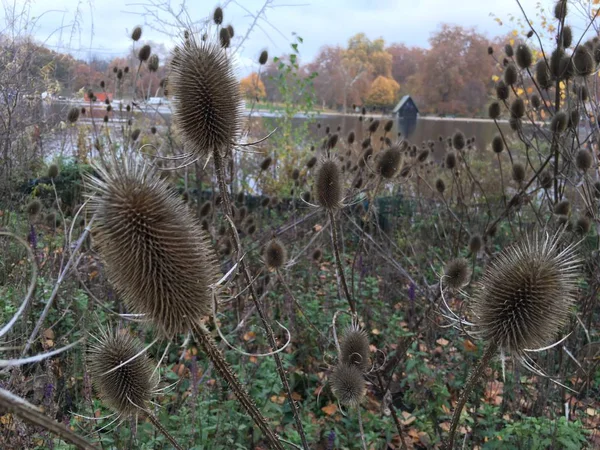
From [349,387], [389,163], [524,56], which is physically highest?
[524,56]

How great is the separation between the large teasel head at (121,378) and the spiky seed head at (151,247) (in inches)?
19.3

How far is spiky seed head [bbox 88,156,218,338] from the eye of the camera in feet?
4.35

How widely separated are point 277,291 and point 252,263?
425 mm

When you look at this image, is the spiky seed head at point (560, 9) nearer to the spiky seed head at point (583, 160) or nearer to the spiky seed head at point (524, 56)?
the spiky seed head at point (524, 56)

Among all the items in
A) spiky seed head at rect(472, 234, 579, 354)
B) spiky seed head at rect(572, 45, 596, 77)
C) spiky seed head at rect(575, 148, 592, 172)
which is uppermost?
spiky seed head at rect(572, 45, 596, 77)

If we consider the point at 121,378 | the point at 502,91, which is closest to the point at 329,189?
the point at 121,378

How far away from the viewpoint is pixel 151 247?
4.48 feet

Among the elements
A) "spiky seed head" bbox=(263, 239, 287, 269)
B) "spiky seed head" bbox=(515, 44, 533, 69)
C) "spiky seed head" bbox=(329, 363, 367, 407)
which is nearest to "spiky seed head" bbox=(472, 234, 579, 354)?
"spiky seed head" bbox=(329, 363, 367, 407)

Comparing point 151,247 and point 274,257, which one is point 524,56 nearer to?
point 274,257

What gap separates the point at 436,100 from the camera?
27969mm

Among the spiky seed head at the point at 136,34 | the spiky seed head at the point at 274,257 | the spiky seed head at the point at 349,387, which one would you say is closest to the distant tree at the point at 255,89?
the spiky seed head at the point at 274,257

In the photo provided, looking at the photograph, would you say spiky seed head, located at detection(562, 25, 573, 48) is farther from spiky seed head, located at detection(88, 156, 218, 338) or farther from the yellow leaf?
spiky seed head, located at detection(88, 156, 218, 338)

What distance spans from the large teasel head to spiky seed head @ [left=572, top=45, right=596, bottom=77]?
346cm

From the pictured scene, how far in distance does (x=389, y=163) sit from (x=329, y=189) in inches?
33.0
